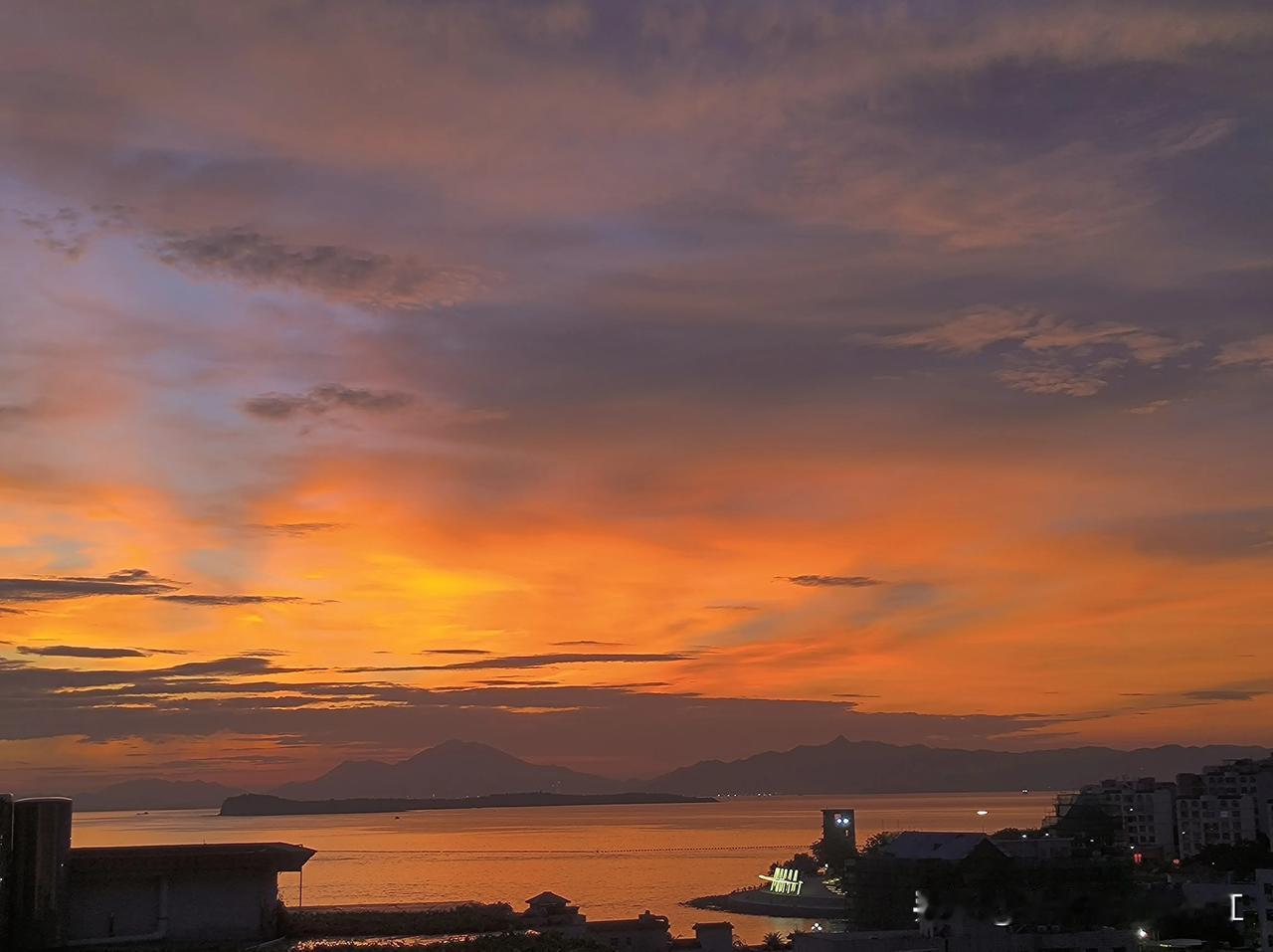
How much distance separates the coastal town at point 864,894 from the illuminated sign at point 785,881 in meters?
0.15

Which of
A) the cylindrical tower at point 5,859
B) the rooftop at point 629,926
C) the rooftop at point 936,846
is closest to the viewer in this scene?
the cylindrical tower at point 5,859

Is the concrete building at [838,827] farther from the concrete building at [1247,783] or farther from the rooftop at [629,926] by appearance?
the rooftop at [629,926]

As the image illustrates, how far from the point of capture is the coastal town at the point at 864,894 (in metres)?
11.8

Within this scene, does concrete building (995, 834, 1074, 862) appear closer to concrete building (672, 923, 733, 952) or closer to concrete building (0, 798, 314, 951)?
concrete building (672, 923, 733, 952)

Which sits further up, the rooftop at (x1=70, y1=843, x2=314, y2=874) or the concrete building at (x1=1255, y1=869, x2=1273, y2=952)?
the rooftop at (x1=70, y1=843, x2=314, y2=874)

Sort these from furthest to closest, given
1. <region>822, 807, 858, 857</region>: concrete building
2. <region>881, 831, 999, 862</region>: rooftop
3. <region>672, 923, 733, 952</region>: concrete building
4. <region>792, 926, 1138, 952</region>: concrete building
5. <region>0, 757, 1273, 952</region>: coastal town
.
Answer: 1. <region>822, 807, 858, 857</region>: concrete building
2. <region>881, 831, 999, 862</region>: rooftop
3. <region>672, 923, 733, 952</region>: concrete building
4. <region>792, 926, 1138, 952</region>: concrete building
5. <region>0, 757, 1273, 952</region>: coastal town

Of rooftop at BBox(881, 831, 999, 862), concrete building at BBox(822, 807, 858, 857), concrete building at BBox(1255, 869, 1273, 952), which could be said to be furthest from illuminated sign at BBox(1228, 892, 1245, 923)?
concrete building at BBox(822, 807, 858, 857)

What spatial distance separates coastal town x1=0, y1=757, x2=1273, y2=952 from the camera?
11773 mm

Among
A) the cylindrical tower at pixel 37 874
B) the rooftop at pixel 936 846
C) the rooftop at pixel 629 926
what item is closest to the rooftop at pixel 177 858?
the cylindrical tower at pixel 37 874

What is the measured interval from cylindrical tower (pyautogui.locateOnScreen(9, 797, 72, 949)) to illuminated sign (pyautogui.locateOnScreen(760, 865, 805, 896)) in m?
104

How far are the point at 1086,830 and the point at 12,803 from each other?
211 ft

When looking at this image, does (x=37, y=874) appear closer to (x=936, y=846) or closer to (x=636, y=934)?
(x=636, y=934)

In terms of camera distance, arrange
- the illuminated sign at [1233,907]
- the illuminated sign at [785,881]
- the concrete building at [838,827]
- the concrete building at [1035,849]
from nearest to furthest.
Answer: the illuminated sign at [1233,907]
the concrete building at [1035,849]
the illuminated sign at [785,881]
the concrete building at [838,827]

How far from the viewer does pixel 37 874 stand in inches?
458
